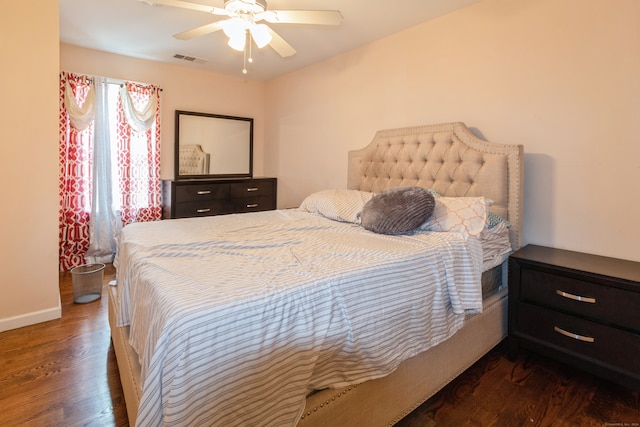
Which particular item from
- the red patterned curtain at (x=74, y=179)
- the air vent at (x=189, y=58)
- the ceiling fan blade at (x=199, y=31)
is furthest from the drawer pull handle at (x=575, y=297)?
the red patterned curtain at (x=74, y=179)

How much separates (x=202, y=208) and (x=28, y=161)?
1.77 m

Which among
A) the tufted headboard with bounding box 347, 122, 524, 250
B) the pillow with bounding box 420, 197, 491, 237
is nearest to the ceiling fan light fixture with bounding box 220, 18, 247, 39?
the tufted headboard with bounding box 347, 122, 524, 250

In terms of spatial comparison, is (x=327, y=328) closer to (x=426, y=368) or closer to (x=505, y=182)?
(x=426, y=368)

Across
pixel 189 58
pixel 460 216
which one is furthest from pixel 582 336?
pixel 189 58

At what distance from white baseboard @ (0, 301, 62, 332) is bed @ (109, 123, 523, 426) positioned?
2.59 ft

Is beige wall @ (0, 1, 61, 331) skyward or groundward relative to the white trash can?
skyward

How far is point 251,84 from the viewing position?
15.5 feet

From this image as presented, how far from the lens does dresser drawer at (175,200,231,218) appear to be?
152 inches

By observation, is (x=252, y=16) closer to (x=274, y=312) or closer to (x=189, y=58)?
(x=274, y=312)

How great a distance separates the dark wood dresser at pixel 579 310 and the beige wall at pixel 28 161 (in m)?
3.22

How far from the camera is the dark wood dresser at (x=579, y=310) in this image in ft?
5.28

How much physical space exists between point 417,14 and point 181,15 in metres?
1.91

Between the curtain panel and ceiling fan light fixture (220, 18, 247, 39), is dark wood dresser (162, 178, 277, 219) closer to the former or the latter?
the curtain panel

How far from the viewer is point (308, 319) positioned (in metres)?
1.09
